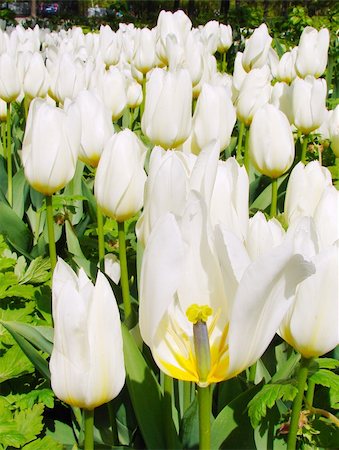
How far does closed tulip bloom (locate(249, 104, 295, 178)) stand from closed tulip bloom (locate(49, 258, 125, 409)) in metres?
1.28

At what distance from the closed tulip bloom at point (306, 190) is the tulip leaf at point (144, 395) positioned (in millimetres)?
548

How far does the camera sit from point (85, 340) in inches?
41.9

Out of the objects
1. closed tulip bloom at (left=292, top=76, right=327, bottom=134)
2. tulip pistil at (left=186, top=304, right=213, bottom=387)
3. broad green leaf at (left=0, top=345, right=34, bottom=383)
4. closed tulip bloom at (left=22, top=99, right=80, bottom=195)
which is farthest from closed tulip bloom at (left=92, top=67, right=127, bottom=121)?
tulip pistil at (left=186, top=304, right=213, bottom=387)

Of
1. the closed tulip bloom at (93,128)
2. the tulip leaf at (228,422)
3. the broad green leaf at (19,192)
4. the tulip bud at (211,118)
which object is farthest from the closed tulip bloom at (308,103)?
the tulip leaf at (228,422)

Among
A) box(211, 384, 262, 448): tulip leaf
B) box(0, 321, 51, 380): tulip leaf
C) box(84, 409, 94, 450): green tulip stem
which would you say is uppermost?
box(84, 409, 94, 450): green tulip stem

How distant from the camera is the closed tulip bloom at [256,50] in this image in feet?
11.8

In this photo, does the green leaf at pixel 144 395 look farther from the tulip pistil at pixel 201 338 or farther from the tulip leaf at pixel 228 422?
the tulip pistil at pixel 201 338

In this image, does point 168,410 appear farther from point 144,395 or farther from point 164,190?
point 164,190

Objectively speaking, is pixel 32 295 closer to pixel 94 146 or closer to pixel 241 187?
pixel 94 146

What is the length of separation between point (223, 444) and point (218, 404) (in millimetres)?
151

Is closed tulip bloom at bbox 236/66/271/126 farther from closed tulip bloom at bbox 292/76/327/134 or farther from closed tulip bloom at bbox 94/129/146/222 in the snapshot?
closed tulip bloom at bbox 94/129/146/222

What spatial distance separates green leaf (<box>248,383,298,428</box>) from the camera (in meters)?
1.24

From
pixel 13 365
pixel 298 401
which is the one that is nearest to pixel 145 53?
pixel 13 365

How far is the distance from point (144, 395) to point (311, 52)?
2.66m
